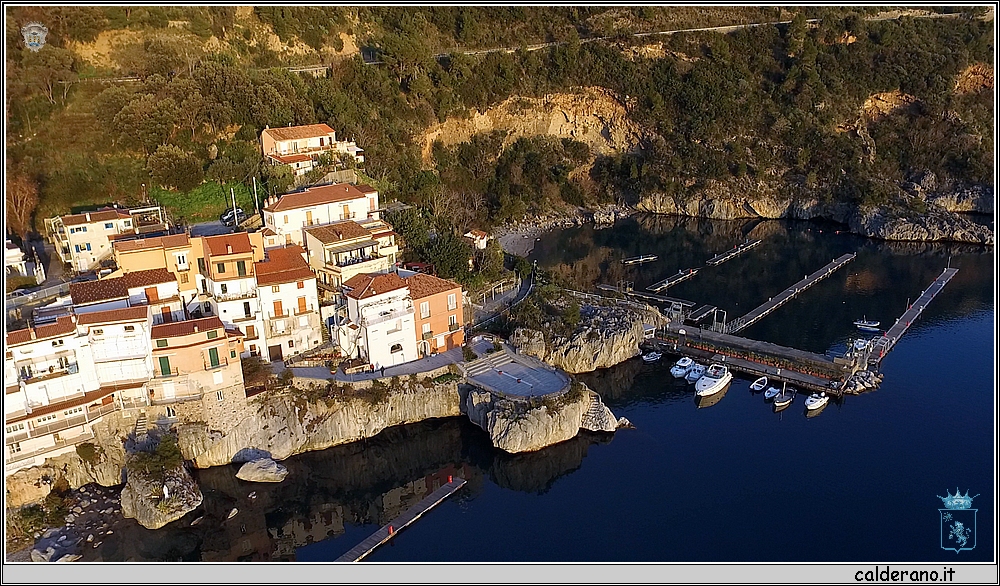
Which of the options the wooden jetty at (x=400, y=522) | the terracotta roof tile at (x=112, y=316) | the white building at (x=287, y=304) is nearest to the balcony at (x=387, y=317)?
the white building at (x=287, y=304)

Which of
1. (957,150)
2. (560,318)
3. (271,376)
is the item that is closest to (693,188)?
(957,150)

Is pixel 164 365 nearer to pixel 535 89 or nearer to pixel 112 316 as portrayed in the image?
pixel 112 316

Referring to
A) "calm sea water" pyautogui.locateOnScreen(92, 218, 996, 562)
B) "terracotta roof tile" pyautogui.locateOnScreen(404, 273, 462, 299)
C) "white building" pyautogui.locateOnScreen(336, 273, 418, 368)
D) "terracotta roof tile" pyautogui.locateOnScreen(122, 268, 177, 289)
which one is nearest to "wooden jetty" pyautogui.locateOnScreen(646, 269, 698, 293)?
"calm sea water" pyautogui.locateOnScreen(92, 218, 996, 562)

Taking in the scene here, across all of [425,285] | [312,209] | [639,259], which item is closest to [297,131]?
[312,209]

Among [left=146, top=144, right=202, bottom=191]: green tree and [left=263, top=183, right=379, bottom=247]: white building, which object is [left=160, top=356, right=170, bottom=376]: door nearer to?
[left=263, top=183, right=379, bottom=247]: white building

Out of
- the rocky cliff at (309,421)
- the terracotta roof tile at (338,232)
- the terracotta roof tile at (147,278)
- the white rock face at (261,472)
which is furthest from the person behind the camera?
the terracotta roof tile at (338,232)

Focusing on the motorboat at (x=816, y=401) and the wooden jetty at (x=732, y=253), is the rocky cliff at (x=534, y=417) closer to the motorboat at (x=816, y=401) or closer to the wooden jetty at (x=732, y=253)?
the motorboat at (x=816, y=401)
